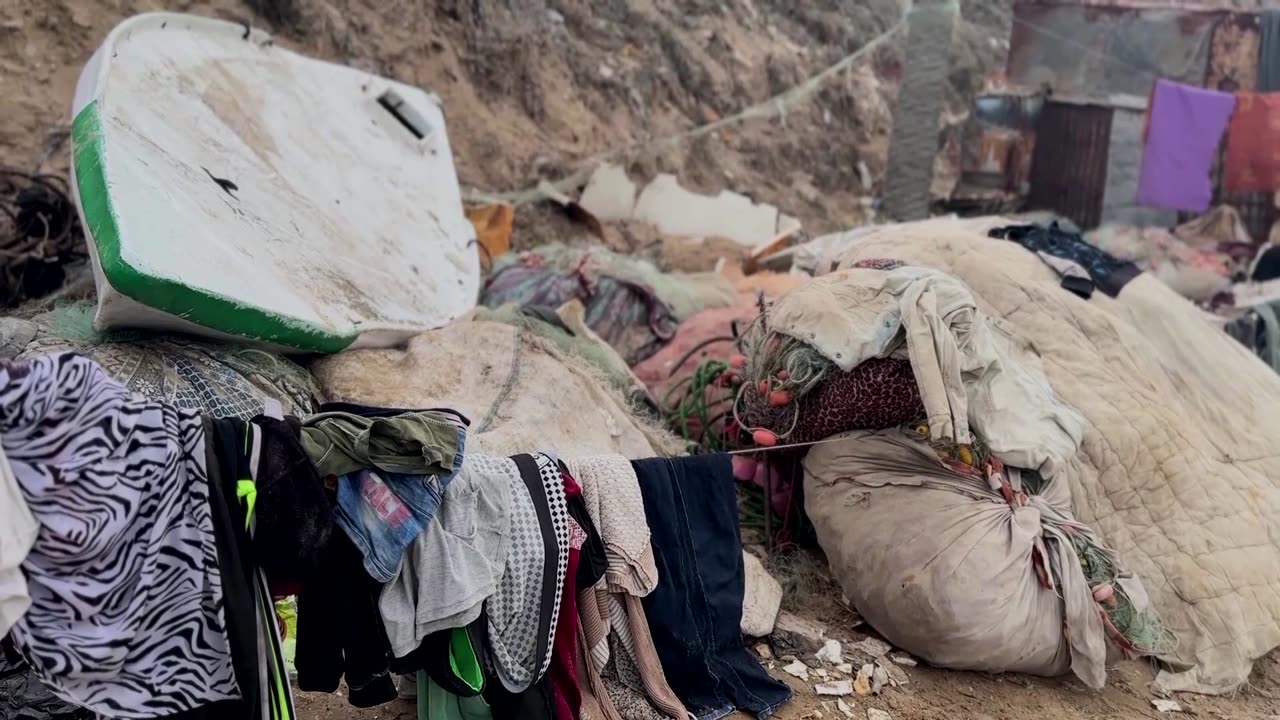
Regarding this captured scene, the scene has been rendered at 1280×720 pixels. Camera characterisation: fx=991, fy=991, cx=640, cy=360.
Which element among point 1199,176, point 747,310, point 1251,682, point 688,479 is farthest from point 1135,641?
point 1199,176

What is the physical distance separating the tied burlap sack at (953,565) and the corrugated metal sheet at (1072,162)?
9.55 meters

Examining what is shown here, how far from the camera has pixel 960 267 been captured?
4305mm

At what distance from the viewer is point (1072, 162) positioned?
11906 millimetres

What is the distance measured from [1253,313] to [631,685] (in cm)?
520

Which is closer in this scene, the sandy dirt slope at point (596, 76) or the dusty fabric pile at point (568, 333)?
the dusty fabric pile at point (568, 333)

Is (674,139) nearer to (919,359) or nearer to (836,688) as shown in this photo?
(919,359)

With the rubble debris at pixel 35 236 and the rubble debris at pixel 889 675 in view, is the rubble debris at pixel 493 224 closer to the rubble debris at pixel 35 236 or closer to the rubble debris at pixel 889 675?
the rubble debris at pixel 35 236

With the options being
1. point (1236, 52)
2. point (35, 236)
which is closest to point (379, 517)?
point (35, 236)

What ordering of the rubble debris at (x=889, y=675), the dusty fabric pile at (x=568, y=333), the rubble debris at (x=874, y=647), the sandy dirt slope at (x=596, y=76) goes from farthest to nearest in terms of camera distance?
the sandy dirt slope at (x=596, y=76) < the dusty fabric pile at (x=568, y=333) < the rubble debris at (x=874, y=647) < the rubble debris at (x=889, y=675)

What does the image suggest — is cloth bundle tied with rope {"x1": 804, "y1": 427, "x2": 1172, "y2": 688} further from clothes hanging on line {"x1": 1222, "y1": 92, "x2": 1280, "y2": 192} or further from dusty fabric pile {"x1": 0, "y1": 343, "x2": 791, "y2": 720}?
clothes hanging on line {"x1": 1222, "y1": 92, "x2": 1280, "y2": 192}

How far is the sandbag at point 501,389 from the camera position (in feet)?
10.9

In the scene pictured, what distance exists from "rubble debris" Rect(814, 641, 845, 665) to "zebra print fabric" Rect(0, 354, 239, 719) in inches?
72.5

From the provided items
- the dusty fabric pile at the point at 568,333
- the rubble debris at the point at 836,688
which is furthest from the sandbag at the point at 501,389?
the rubble debris at the point at 836,688

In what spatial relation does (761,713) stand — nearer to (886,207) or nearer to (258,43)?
→ (258,43)
